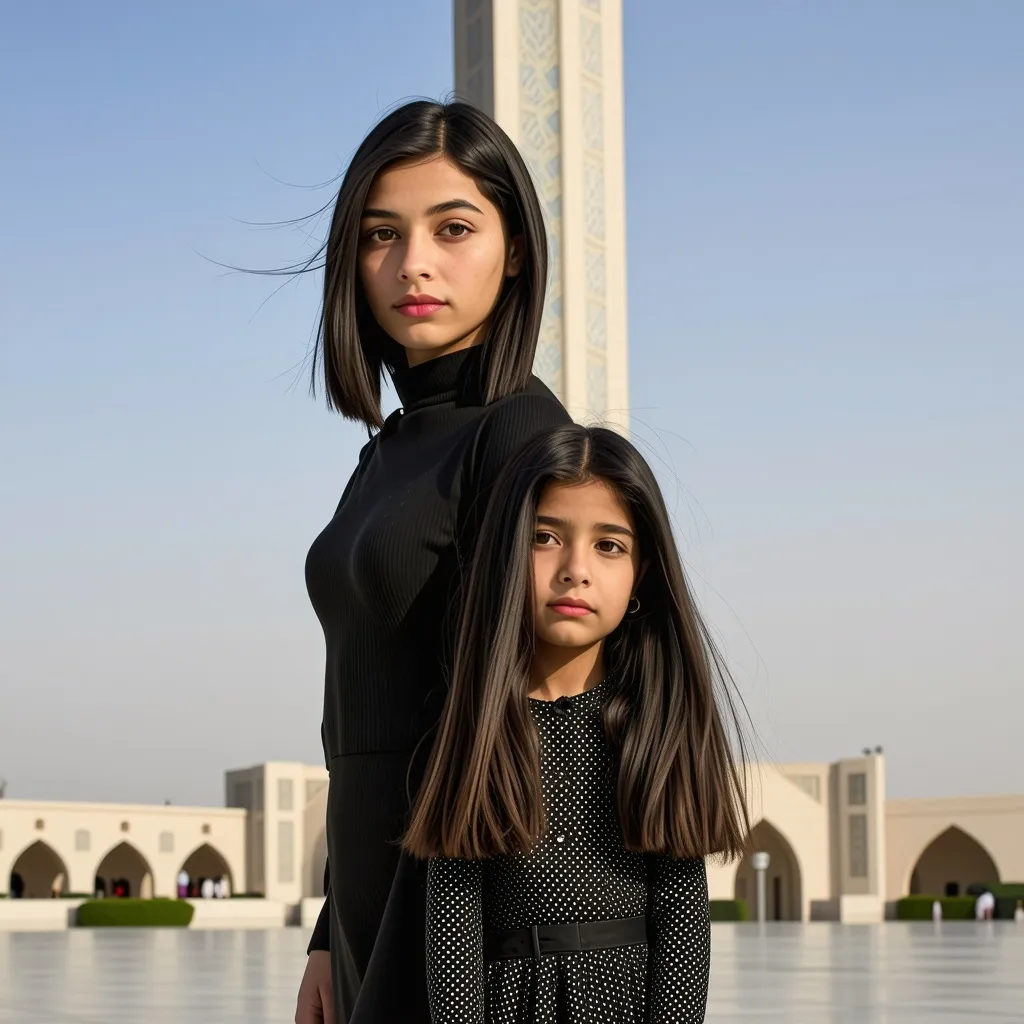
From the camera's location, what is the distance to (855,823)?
23.0 meters

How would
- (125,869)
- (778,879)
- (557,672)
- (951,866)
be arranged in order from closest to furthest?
(557,672) → (778,879) → (951,866) → (125,869)

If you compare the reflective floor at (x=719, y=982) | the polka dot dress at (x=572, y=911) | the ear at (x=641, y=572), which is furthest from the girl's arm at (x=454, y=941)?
the reflective floor at (x=719, y=982)

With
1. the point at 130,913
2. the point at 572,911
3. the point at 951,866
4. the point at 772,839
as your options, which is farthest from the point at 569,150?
the point at 951,866

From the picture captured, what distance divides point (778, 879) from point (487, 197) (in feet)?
80.3

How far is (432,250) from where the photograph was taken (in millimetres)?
1175

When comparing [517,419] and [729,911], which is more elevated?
[517,419]

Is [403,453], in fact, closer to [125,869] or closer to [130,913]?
[130,913]

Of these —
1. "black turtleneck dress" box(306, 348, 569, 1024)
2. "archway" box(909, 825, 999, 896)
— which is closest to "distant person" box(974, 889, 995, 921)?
"archway" box(909, 825, 999, 896)

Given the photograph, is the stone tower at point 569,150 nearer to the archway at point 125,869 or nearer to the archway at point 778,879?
the archway at point 778,879

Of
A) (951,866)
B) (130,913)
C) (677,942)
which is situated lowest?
(951,866)

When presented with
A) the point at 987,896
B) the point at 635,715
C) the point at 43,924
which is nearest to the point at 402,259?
the point at 635,715

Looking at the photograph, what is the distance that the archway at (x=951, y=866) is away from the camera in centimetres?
2495

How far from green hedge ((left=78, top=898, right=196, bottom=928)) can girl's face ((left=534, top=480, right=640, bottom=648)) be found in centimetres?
1524

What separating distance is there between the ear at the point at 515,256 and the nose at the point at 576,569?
0.91 feet
